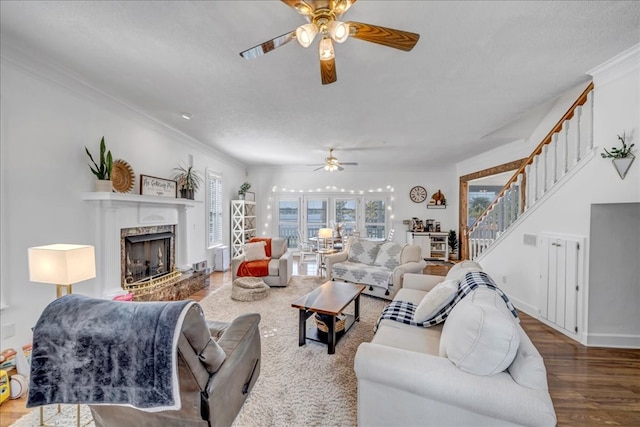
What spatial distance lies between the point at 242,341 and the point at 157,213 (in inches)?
120

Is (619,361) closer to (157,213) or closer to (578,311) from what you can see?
(578,311)

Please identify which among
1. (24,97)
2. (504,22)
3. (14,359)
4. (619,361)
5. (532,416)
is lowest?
(619,361)

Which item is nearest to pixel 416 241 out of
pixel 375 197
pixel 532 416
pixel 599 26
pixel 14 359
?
pixel 375 197

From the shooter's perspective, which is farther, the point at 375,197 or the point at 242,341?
the point at 375,197

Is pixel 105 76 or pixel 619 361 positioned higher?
pixel 105 76

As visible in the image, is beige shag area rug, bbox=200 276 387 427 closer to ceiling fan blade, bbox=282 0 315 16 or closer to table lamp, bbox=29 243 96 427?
table lamp, bbox=29 243 96 427

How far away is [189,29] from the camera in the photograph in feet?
6.55

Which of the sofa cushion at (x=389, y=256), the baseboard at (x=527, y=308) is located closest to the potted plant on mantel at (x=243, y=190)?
the sofa cushion at (x=389, y=256)

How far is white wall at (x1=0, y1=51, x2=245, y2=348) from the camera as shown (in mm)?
2277


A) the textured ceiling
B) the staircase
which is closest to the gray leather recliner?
the textured ceiling

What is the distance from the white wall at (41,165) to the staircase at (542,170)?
542 cm

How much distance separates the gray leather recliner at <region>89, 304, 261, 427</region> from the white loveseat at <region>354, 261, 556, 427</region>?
770mm

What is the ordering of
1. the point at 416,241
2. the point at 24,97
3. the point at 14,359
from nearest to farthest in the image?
the point at 14,359
the point at 24,97
the point at 416,241

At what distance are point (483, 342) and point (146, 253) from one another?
13.9ft
